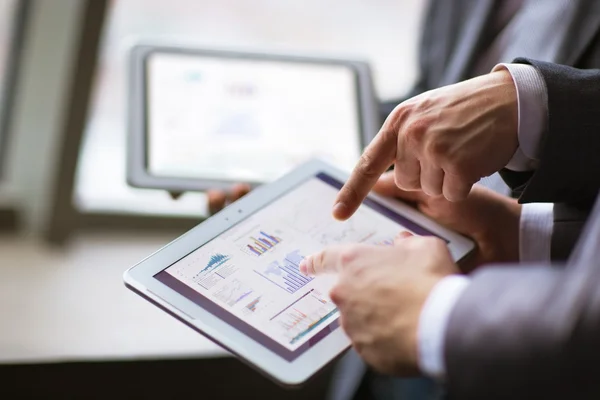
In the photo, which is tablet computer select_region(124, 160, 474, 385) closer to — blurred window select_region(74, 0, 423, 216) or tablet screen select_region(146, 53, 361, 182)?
tablet screen select_region(146, 53, 361, 182)

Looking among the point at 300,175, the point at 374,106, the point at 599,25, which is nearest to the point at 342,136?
the point at 374,106

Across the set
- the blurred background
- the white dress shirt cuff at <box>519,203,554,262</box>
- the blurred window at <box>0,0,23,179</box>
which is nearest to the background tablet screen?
the white dress shirt cuff at <box>519,203,554,262</box>

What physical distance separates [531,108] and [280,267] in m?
0.26

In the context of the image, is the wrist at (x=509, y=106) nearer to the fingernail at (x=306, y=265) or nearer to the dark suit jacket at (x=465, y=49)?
the dark suit jacket at (x=465, y=49)

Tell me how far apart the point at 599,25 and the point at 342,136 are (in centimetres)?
34

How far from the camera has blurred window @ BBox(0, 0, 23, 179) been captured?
4.42ft

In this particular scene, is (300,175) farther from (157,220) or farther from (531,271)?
(157,220)

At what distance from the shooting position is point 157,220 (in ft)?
4.78

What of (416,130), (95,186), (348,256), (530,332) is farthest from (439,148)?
(95,186)

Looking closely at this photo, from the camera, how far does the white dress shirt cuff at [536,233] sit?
0.78 m

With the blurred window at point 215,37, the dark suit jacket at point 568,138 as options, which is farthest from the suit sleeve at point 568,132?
the blurred window at point 215,37

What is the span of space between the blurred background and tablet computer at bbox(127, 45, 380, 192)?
3.1 inches

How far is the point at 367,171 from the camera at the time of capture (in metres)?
0.73

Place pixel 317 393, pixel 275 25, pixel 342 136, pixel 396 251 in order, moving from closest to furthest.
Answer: pixel 396 251 → pixel 342 136 → pixel 317 393 → pixel 275 25
